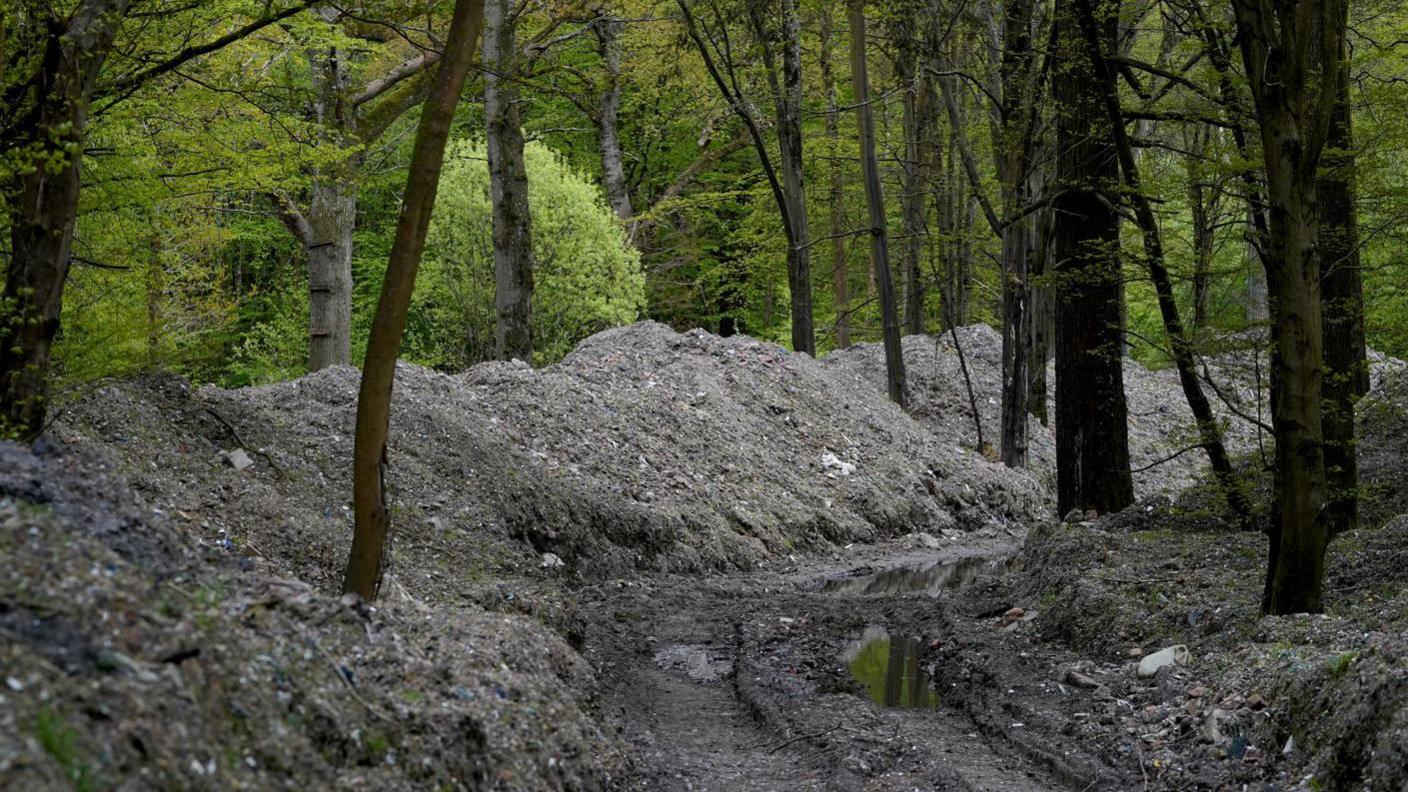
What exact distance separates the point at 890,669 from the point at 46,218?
5.69 meters

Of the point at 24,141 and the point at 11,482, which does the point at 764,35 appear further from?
the point at 11,482

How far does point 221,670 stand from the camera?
3.85 m

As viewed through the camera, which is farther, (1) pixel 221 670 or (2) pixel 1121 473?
(2) pixel 1121 473

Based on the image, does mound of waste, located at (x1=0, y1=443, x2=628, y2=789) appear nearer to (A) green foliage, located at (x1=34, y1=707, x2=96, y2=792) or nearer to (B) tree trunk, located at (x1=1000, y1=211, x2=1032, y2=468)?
(A) green foliage, located at (x1=34, y1=707, x2=96, y2=792)

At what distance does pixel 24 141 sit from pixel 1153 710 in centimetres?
659

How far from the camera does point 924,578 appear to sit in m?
12.7

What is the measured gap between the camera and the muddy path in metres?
6.05

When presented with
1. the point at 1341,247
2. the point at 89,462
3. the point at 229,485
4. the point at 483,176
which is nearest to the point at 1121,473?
the point at 1341,247

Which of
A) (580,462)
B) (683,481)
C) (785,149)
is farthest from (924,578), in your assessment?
(785,149)

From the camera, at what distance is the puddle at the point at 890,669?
761 cm

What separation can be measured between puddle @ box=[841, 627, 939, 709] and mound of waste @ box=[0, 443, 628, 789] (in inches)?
88.7

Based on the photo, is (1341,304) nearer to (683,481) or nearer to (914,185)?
(683,481)

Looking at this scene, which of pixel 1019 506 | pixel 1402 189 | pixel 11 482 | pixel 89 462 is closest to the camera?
pixel 11 482

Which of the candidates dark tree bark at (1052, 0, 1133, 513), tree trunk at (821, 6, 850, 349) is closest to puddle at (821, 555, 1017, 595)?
dark tree bark at (1052, 0, 1133, 513)
